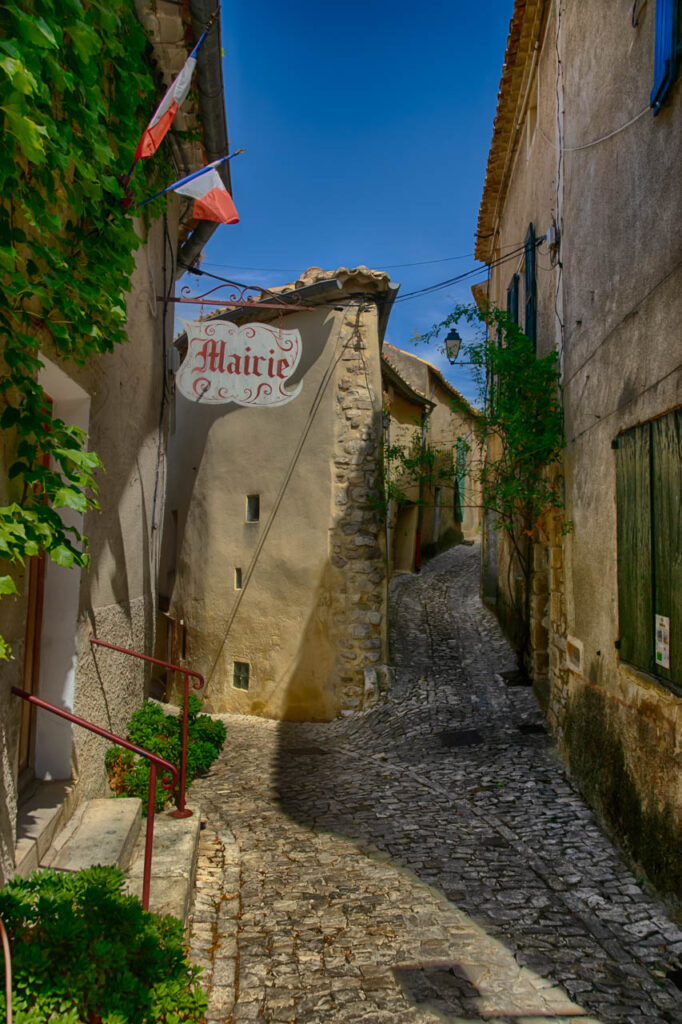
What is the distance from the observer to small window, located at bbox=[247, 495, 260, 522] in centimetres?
1120

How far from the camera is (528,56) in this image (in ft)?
30.3

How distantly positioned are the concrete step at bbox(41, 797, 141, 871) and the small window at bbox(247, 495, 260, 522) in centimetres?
689

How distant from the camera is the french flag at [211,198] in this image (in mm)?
4797

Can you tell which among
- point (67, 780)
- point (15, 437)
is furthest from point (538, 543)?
point (15, 437)

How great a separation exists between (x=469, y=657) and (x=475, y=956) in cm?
728

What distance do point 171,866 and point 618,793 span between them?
10.1 feet

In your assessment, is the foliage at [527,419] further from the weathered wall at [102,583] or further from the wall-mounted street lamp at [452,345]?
the weathered wall at [102,583]

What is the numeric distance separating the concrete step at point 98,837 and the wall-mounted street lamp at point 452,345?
8109mm

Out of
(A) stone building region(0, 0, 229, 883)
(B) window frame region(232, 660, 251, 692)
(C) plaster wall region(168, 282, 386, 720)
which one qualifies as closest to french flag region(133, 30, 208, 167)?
(A) stone building region(0, 0, 229, 883)

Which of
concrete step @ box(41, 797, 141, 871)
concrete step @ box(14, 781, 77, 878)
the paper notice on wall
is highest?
the paper notice on wall

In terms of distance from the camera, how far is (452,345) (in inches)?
427

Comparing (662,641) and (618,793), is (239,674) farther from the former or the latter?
(662,641)

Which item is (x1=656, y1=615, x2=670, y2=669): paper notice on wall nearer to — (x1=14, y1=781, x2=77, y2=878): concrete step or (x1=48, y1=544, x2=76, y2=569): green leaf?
(x1=48, y1=544, x2=76, y2=569): green leaf

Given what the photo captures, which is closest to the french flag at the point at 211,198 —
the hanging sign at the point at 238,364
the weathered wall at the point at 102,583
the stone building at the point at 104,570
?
the stone building at the point at 104,570
